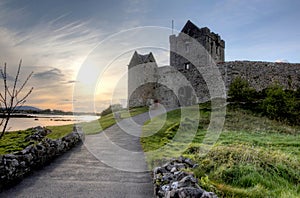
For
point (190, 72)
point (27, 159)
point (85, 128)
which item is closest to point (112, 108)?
point (190, 72)

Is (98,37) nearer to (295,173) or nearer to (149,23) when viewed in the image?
(149,23)

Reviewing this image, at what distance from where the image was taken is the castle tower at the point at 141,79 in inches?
1799

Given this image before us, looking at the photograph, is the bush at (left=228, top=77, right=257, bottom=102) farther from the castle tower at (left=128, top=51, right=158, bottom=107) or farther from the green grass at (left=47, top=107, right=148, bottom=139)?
the castle tower at (left=128, top=51, right=158, bottom=107)

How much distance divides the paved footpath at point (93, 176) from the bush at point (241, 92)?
62.3ft

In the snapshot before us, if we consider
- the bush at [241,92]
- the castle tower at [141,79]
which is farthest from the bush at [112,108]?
the bush at [241,92]

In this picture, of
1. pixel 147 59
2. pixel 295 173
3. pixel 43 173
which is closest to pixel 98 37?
pixel 43 173

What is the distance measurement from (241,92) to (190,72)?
10.3m

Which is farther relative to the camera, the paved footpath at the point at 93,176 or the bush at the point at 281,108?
the bush at the point at 281,108

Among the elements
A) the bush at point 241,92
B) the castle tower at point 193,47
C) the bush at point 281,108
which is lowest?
the bush at point 281,108

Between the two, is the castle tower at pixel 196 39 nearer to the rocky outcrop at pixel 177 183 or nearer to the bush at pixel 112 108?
the bush at pixel 112 108

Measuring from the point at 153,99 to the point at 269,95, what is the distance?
802 inches

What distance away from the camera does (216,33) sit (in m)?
47.2

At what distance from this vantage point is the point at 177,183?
20.2 feet

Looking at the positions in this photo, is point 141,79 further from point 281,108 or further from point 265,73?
point 281,108
